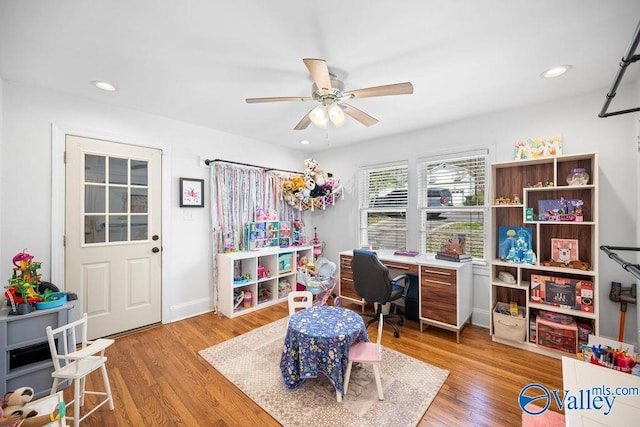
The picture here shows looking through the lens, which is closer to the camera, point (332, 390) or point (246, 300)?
point (332, 390)

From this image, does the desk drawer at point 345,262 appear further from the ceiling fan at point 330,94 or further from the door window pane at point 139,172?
the door window pane at point 139,172

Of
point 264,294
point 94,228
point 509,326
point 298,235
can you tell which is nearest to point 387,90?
point 509,326

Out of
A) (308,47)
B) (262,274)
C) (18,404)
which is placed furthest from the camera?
(262,274)

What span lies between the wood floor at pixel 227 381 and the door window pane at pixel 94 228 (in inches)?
44.4

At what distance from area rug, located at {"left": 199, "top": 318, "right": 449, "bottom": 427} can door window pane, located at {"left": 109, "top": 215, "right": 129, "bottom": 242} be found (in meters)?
1.61

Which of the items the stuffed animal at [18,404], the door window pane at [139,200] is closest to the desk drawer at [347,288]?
the door window pane at [139,200]

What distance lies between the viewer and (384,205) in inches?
162

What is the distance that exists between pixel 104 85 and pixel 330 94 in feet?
6.93

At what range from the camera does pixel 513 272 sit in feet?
9.68

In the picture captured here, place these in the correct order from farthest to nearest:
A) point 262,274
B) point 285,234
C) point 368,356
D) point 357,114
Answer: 1. point 285,234
2. point 262,274
3. point 357,114
4. point 368,356

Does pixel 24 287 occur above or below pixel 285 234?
below

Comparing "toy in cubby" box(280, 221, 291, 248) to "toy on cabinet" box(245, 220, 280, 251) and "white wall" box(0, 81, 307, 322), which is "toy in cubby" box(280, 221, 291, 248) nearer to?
"toy on cabinet" box(245, 220, 280, 251)

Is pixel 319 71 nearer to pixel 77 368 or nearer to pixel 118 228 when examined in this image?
pixel 77 368

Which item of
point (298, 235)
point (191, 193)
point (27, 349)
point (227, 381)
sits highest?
point (191, 193)
